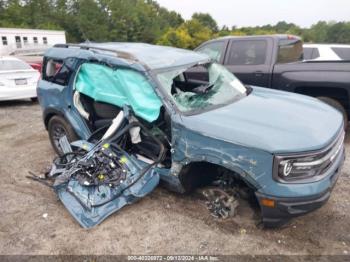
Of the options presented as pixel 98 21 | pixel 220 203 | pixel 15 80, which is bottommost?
pixel 220 203

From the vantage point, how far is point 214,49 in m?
6.82

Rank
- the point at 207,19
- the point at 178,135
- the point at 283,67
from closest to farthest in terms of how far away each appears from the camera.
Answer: the point at 178,135 → the point at 283,67 → the point at 207,19

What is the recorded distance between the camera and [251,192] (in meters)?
3.53

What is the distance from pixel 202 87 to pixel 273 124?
1231mm

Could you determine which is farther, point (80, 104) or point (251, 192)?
point (80, 104)

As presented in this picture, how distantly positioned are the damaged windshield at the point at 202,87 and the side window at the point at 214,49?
6.58 feet

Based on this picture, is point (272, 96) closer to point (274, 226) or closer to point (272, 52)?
point (274, 226)

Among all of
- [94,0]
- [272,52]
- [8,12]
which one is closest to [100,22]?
[94,0]

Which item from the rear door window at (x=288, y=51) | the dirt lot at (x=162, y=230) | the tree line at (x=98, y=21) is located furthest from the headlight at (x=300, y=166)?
the tree line at (x=98, y=21)

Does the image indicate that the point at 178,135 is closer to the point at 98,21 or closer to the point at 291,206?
the point at 291,206

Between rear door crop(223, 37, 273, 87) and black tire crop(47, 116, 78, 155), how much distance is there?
3.31 meters

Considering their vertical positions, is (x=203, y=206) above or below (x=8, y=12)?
below

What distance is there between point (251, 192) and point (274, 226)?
1.51 ft

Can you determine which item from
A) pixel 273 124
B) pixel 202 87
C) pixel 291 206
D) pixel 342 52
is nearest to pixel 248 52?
pixel 202 87
